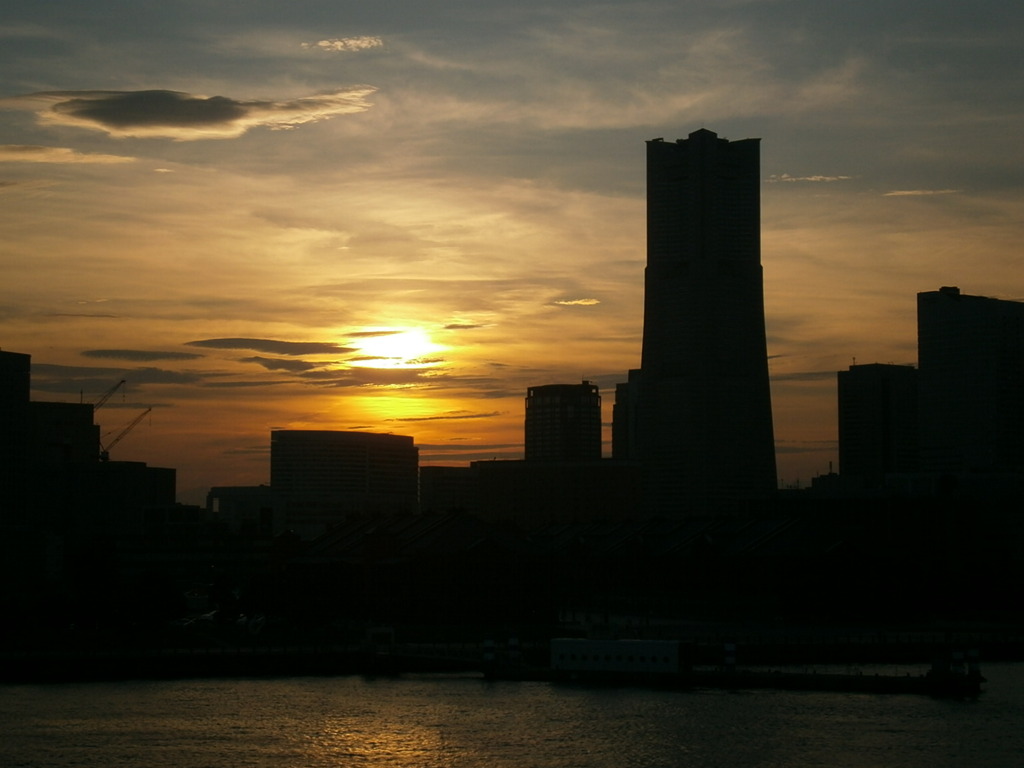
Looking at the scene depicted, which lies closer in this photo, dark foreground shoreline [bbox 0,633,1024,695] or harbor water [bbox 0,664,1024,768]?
harbor water [bbox 0,664,1024,768]

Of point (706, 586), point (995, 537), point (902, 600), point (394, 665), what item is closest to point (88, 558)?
point (394, 665)

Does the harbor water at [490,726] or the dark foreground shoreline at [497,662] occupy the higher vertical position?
the dark foreground shoreline at [497,662]

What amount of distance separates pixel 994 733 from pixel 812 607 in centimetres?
6901

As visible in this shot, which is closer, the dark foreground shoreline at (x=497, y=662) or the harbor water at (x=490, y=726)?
the harbor water at (x=490, y=726)

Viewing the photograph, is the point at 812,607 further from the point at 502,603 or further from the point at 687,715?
the point at 687,715

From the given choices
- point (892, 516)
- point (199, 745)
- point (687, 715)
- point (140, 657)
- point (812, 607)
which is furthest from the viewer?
point (892, 516)

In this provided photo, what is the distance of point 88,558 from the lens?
141 m

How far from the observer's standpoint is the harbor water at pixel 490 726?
7781 centimetres

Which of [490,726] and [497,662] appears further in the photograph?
[497,662]

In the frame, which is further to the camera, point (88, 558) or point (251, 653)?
point (88, 558)

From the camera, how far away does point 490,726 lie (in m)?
86.6

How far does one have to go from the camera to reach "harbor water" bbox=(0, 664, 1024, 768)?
7781cm

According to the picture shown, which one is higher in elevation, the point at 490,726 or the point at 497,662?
the point at 497,662

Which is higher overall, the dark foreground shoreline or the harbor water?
the dark foreground shoreline
